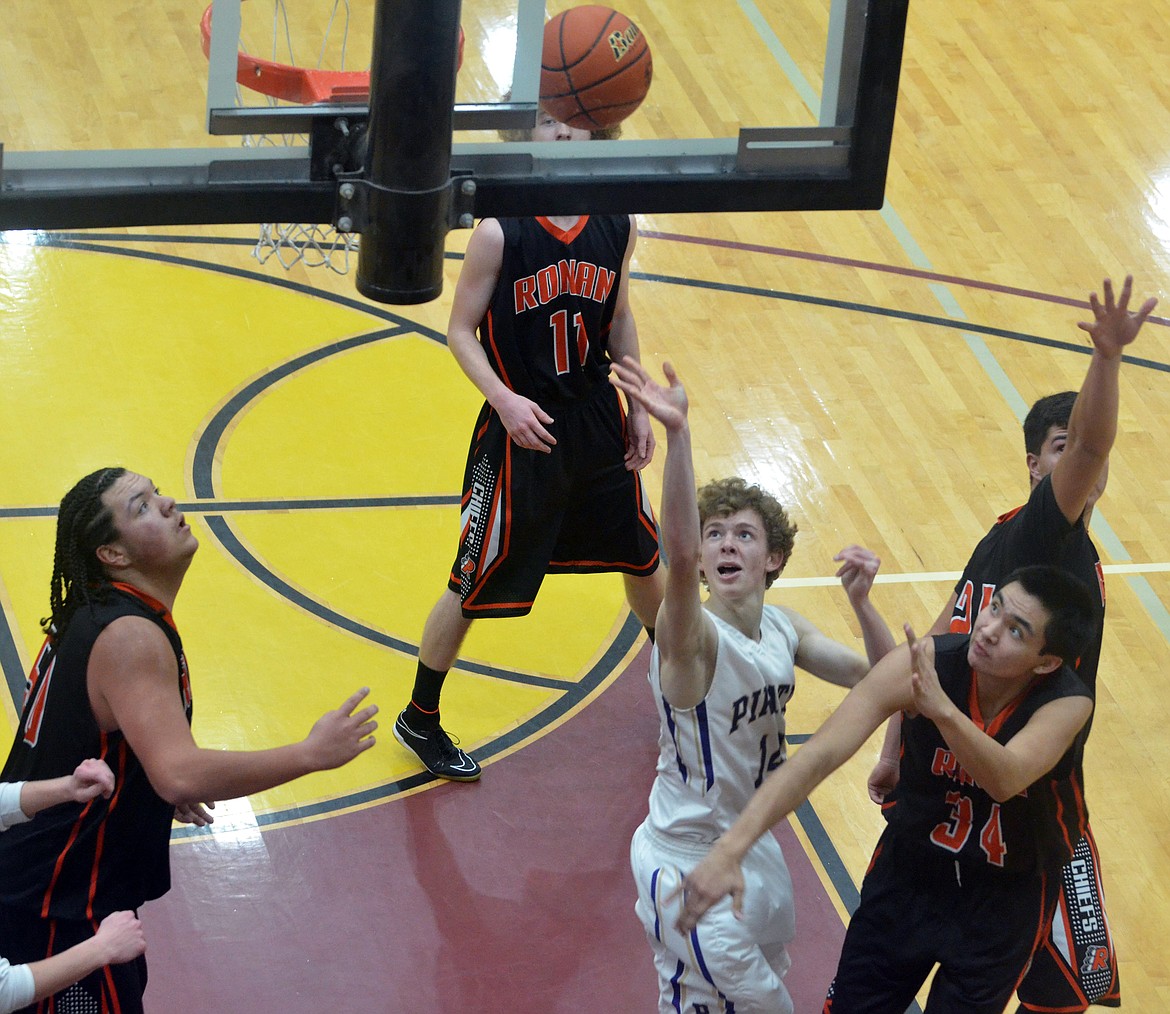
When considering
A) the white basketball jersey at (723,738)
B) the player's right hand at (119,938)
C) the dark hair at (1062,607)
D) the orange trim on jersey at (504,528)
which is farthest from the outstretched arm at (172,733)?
the orange trim on jersey at (504,528)

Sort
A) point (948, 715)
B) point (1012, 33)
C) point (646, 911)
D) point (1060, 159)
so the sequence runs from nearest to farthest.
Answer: point (948, 715) < point (646, 911) < point (1060, 159) < point (1012, 33)

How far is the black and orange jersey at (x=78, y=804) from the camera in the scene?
3391 mm

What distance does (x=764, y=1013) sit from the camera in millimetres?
3703

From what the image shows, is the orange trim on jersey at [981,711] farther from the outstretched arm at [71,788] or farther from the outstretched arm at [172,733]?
the outstretched arm at [71,788]

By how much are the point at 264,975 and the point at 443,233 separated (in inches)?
94.1

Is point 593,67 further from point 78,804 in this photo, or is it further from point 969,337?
point 969,337

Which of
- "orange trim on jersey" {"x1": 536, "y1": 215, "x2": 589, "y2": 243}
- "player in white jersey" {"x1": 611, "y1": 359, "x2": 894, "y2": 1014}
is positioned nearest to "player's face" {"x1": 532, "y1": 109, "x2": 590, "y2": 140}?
"orange trim on jersey" {"x1": 536, "y1": 215, "x2": 589, "y2": 243}

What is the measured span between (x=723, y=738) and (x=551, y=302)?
158 cm

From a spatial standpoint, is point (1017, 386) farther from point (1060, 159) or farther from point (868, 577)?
point (868, 577)

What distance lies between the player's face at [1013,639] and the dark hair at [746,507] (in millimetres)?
550

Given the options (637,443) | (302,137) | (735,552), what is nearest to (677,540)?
(735,552)

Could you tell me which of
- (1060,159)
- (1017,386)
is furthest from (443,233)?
(1060,159)

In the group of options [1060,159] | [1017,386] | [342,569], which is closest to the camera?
[342,569]

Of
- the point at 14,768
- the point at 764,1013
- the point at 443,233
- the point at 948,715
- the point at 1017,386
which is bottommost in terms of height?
the point at 1017,386
